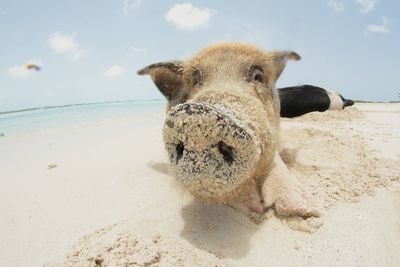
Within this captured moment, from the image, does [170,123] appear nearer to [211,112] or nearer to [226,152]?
[211,112]

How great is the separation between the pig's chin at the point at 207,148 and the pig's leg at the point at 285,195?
2.50 feet

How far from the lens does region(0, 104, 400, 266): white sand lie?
255cm

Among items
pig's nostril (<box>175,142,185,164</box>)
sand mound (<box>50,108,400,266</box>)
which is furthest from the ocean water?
pig's nostril (<box>175,142,185,164</box>)

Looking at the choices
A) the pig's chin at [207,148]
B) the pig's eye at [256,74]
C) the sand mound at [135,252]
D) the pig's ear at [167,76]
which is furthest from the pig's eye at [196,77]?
the sand mound at [135,252]

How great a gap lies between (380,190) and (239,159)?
1942 millimetres

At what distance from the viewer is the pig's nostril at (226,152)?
2506mm

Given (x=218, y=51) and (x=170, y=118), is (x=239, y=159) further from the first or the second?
(x=218, y=51)

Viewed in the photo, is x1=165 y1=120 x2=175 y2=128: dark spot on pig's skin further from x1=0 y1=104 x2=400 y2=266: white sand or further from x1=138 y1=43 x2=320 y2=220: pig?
x1=0 y1=104 x2=400 y2=266: white sand

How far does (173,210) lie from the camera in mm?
3252

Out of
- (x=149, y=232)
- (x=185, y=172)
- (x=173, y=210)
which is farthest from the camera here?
(x=173, y=210)

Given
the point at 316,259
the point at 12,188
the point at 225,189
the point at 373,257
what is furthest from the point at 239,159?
the point at 12,188

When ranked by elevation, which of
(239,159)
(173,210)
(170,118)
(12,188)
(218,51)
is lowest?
(12,188)

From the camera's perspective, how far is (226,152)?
2527mm

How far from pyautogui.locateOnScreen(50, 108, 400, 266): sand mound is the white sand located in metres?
0.01
